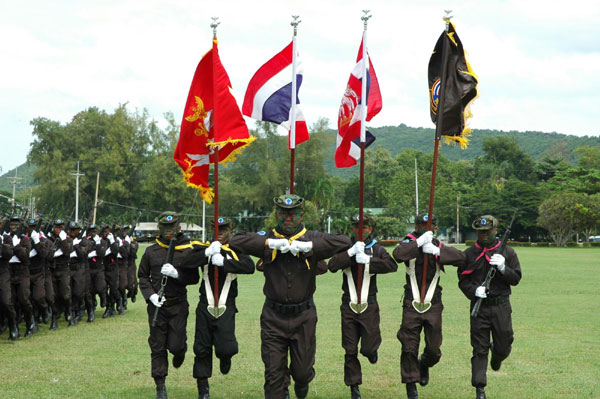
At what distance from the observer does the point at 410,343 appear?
370 inches

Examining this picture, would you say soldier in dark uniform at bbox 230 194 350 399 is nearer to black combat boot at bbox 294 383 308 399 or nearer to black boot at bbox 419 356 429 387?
black combat boot at bbox 294 383 308 399

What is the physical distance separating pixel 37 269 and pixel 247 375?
20.7 feet

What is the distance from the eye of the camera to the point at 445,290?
27.0 metres

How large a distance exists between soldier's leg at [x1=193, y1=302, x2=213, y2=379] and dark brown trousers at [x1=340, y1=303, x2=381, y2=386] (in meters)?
1.68

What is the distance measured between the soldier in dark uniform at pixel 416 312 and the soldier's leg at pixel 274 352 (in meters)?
1.67

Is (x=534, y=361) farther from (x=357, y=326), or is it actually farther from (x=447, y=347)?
(x=357, y=326)

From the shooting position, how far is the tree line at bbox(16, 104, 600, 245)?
270ft

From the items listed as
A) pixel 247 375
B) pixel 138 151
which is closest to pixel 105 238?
pixel 247 375

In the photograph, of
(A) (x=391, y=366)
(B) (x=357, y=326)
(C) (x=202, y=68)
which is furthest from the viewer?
(A) (x=391, y=366)

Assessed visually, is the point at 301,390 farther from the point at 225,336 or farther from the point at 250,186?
the point at 250,186

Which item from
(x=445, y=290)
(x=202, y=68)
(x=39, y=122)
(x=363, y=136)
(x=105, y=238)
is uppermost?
(x=39, y=122)

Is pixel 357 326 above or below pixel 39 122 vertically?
below

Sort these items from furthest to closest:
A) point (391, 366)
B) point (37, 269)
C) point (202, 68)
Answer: point (37, 269) → point (391, 366) → point (202, 68)

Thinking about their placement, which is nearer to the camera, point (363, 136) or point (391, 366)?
point (363, 136)
